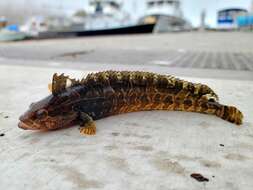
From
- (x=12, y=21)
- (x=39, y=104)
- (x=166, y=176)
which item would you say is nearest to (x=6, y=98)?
(x=39, y=104)

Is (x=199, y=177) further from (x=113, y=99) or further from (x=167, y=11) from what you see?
(x=167, y=11)

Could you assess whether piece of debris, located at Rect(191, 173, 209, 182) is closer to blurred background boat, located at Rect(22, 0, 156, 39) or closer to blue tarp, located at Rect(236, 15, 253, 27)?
blurred background boat, located at Rect(22, 0, 156, 39)

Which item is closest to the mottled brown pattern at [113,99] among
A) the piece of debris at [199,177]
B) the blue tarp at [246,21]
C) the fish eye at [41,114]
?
the fish eye at [41,114]

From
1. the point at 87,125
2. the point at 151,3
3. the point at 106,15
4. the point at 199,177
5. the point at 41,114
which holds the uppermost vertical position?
the point at 151,3

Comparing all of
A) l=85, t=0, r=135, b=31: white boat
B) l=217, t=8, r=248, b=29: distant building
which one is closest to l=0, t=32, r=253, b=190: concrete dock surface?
l=85, t=0, r=135, b=31: white boat

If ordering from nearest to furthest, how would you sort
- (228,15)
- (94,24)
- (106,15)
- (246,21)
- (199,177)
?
(199,177) < (94,24) < (106,15) < (246,21) < (228,15)

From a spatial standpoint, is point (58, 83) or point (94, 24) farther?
point (94, 24)

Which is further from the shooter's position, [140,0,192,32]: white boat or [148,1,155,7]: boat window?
[148,1,155,7]: boat window

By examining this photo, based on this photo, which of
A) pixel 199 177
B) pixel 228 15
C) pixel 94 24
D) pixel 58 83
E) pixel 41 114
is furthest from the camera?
pixel 228 15

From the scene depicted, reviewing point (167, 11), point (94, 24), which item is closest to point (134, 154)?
point (94, 24)
